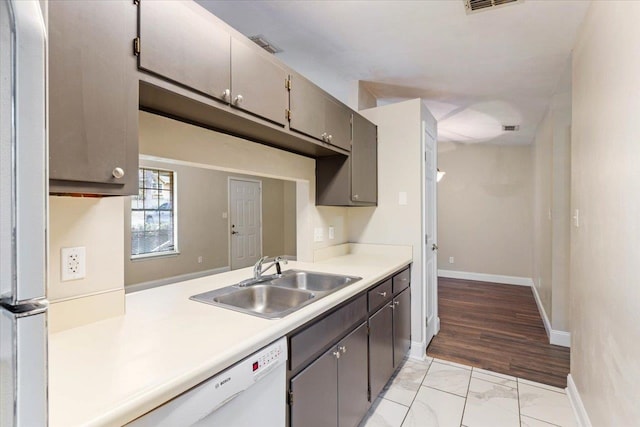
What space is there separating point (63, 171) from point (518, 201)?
608cm

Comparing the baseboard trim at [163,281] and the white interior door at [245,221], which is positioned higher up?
the white interior door at [245,221]

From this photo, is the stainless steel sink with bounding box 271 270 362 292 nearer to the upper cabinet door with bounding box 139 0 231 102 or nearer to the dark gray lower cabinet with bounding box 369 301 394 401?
the dark gray lower cabinet with bounding box 369 301 394 401

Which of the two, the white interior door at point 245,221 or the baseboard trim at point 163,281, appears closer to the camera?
the baseboard trim at point 163,281

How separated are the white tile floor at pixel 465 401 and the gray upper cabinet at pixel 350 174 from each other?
4.72 feet

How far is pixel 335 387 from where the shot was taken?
1.55 metres

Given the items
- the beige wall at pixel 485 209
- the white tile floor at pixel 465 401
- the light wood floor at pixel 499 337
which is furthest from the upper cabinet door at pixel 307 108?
the beige wall at pixel 485 209

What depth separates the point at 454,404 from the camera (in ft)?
7.04

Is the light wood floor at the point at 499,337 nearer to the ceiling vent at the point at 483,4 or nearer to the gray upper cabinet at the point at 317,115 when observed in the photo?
the gray upper cabinet at the point at 317,115

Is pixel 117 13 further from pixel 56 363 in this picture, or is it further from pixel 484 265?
pixel 484 265

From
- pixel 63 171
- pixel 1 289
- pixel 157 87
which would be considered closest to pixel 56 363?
pixel 63 171

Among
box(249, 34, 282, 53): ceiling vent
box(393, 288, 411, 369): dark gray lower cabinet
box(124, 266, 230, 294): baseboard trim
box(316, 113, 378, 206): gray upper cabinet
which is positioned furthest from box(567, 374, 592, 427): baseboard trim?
box(124, 266, 230, 294): baseboard trim

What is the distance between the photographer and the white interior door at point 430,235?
9.65ft

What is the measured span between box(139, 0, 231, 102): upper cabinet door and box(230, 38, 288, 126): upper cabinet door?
49mm

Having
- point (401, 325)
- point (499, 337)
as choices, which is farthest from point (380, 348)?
point (499, 337)
